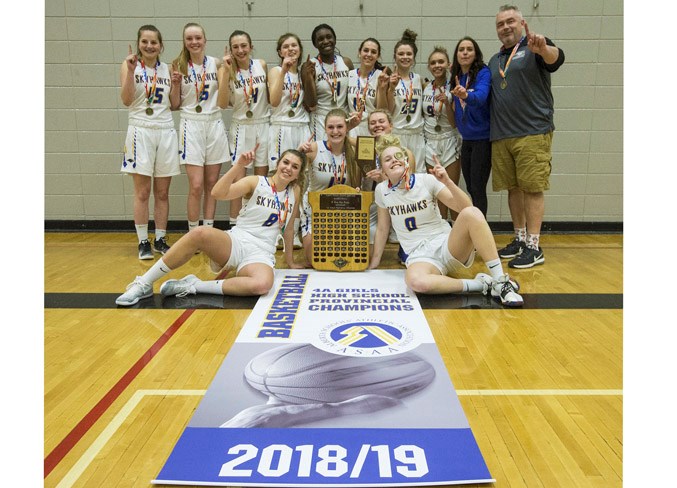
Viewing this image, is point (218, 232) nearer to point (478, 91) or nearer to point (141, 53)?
point (141, 53)

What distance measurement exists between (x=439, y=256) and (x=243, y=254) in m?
1.26

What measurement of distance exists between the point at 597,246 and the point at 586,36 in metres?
2.09

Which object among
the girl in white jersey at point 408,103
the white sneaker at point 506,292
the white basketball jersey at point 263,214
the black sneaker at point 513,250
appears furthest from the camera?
the girl in white jersey at point 408,103

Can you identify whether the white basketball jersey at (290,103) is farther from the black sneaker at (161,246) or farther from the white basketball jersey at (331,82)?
the black sneaker at (161,246)

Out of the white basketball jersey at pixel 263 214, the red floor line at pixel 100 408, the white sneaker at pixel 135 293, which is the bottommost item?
the red floor line at pixel 100 408

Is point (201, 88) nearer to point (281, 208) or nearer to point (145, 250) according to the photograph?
point (145, 250)

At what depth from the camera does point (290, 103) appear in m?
4.54

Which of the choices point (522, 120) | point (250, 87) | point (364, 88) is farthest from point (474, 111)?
point (250, 87)

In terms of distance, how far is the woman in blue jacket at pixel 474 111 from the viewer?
418 cm

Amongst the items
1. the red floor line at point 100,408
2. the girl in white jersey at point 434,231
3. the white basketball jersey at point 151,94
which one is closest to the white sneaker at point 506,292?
the girl in white jersey at point 434,231

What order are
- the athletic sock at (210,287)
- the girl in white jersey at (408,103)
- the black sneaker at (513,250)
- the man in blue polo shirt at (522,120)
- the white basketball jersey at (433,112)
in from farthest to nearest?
the white basketball jersey at (433,112) → the girl in white jersey at (408,103) → the black sneaker at (513,250) → the man in blue polo shirt at (522,120) → the athletic sock at (210,287)

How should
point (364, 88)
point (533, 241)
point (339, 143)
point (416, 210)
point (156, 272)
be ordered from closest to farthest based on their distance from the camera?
1. point (156, 272)
2. point (416, 210)
3. point (339, 143)
4. point (533, 241)
5. point (364, 88)

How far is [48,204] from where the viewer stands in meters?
5.52

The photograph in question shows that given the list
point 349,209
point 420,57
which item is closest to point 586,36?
point 420,57
